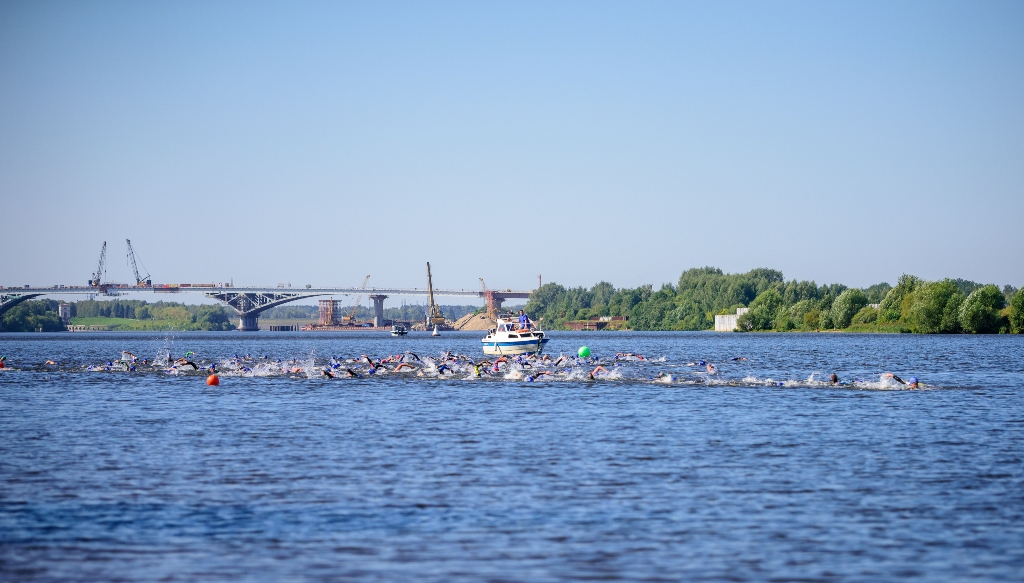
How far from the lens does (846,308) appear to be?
17388 cm

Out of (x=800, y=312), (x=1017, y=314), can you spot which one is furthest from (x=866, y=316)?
(x=1017, y=314)

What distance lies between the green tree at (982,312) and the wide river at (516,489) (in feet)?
343

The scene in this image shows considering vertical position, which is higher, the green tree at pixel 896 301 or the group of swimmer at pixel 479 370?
the green tree at pixel 896 301

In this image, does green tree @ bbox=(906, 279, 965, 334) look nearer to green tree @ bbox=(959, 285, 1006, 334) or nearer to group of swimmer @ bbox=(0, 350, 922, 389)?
green tree @ bbox=(959, 285, 1006, 334)

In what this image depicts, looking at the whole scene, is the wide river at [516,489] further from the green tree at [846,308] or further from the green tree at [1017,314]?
the green tree at [846,308]

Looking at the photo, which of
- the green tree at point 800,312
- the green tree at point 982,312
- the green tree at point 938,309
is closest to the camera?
the green tree at point 982,312

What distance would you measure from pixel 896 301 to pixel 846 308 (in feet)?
31.9

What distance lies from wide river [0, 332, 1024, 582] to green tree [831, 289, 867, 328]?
459ft

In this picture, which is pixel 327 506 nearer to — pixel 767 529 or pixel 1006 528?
pixel 767 529

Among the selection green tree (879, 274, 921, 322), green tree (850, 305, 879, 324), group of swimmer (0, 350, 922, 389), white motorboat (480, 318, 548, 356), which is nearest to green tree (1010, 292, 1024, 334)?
green tree (879, 274, 921, 322)

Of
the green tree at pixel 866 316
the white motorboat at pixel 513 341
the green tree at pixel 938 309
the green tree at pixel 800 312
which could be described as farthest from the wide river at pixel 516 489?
the green tree at pixel 800 312

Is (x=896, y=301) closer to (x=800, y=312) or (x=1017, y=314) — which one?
(x=800, y=312)

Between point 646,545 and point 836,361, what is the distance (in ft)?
212

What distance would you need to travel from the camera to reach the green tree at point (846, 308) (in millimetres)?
174625
